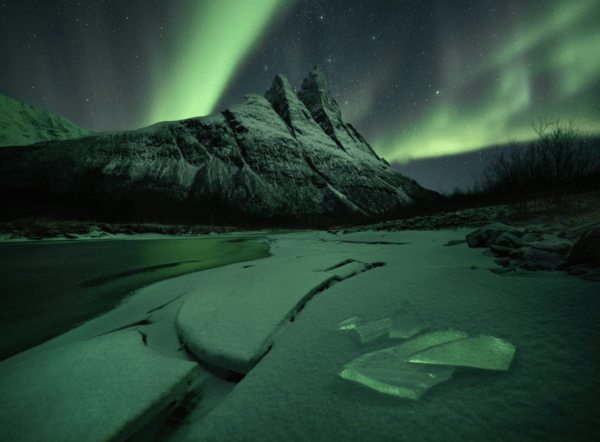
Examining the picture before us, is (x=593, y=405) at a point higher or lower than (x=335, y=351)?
higher

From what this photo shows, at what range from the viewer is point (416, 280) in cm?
140

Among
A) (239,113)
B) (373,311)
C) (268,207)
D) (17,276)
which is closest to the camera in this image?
(373,311)

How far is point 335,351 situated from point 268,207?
39410 millimetres

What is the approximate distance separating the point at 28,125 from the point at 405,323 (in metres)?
101

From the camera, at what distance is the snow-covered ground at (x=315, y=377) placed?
0.45 meters

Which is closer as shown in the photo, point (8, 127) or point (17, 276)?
point (17, 276)

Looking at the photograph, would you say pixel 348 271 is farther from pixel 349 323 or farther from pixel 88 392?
pixel 88 392

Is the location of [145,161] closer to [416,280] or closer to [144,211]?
[144,211]

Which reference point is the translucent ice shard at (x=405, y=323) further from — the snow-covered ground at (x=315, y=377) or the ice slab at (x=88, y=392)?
the ice slab at (x=88, y=392)

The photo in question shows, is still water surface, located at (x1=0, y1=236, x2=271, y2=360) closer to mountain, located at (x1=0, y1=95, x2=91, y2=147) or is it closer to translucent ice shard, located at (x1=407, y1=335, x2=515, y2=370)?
translucent ice shard, located at (x1=407, y1=335, x2=515, y2=370)

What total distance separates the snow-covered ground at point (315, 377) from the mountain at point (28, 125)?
86.1 metres

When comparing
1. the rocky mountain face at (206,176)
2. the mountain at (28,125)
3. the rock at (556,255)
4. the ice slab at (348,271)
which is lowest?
the ice slab at (348,271)

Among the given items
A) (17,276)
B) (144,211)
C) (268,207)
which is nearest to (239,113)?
(268,207)

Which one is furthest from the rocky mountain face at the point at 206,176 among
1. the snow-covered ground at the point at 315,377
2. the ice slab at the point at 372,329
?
the ice slab at the point at 372,329
